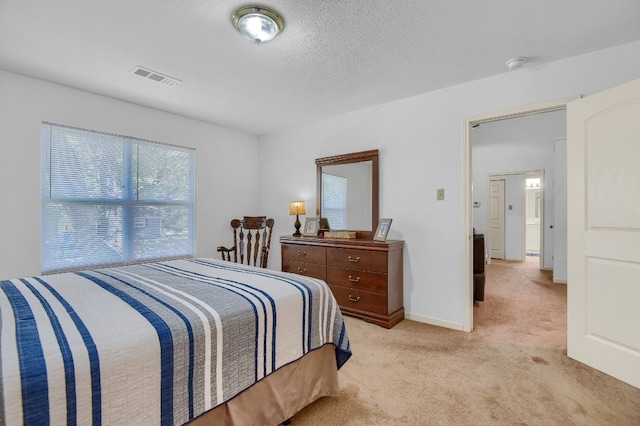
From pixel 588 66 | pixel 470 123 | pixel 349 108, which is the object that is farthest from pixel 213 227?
pixel 588 66

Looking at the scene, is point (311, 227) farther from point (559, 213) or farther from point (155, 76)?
point (559, 213)

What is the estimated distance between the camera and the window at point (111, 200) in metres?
2.88

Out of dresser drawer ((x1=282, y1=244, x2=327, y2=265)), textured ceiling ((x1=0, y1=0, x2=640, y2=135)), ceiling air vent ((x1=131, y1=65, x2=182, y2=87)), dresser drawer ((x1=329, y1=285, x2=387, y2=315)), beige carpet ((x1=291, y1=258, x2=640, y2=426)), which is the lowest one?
beige carpet ((x1=291, y1=258, x2=640, y2=426))

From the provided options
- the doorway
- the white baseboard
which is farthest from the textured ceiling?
the doorway

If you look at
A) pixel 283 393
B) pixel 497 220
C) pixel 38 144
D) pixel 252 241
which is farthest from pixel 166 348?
pixel 497 220

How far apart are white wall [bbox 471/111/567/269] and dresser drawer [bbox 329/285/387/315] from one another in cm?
449

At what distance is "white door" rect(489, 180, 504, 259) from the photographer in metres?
7.23

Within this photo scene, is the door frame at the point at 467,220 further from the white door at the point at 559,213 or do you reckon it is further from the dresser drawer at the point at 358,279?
the white door at the point at 559,213

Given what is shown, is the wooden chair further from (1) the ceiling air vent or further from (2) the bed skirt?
(2) the bed skirt

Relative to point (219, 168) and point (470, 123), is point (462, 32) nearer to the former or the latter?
point (470, 123)

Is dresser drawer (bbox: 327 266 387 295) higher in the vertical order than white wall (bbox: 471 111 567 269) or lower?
lower

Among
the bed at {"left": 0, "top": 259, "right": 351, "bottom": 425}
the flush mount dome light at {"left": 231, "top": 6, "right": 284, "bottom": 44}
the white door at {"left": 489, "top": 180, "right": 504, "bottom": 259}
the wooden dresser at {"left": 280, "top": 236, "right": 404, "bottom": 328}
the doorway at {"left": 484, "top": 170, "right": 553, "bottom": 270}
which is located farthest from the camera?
the white door at {"left": 489, "top": 180, "right": 504, "bottom": 259}

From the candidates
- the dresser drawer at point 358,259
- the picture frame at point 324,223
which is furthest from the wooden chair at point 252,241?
the dresser drawer at point 358,259

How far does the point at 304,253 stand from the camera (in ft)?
11.8
